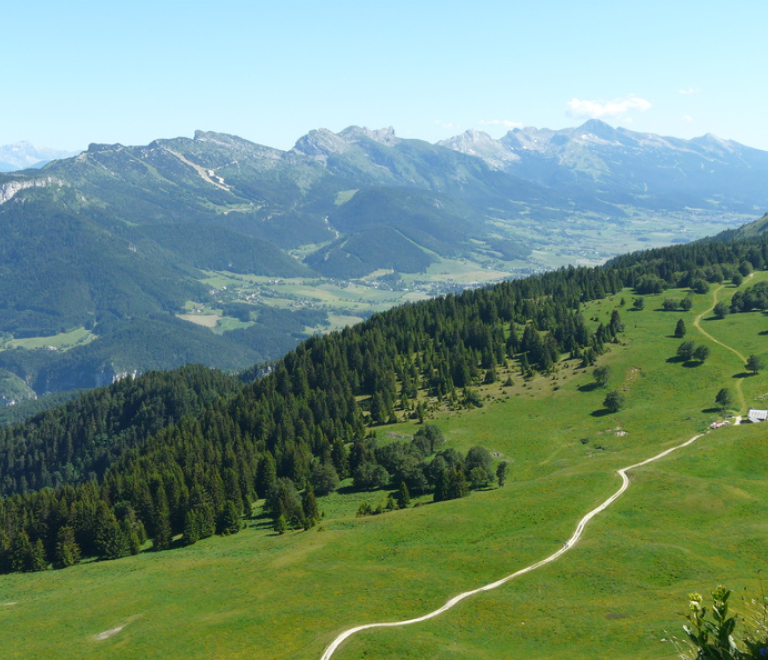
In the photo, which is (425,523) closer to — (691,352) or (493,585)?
(493,585)

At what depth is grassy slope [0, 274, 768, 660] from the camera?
6128cm

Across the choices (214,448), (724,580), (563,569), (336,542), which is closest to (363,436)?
(214,448)

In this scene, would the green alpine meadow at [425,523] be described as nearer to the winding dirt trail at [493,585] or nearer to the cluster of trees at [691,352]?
the cluster of trees at [691,352]

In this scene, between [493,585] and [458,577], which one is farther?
[458,577]

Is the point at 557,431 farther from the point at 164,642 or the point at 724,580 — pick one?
the point at 164,642

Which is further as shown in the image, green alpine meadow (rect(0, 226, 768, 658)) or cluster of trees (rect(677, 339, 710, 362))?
cluster of trees (rect(677, 339, 710, 362))

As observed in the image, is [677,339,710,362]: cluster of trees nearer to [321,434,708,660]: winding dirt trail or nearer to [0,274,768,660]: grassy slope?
[0,274,768,660]: grassy slope

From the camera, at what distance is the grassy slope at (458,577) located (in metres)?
61.3

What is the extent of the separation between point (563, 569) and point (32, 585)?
8757 cm

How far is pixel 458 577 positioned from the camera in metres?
77.0

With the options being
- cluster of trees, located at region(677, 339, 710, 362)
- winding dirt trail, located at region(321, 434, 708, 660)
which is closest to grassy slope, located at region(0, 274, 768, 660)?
winding dirt trail, located at region(321, 434, 708, 660)

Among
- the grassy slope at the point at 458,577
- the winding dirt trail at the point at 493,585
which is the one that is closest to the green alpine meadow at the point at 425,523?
the grassy slope at the point at 458,577

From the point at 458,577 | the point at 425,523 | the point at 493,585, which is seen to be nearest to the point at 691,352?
the point at 425,523

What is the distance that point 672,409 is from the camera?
155750mm
